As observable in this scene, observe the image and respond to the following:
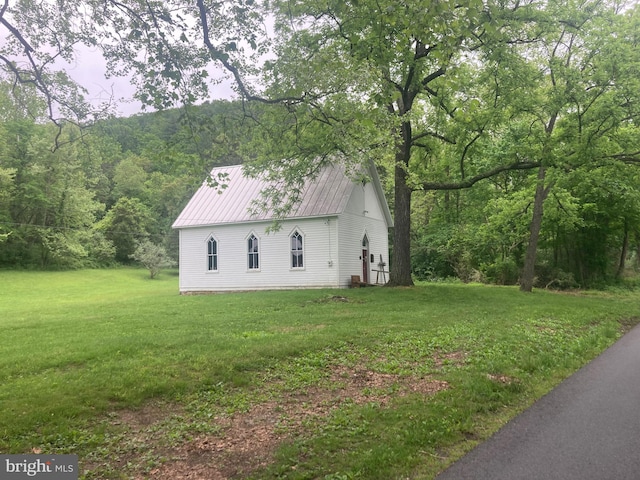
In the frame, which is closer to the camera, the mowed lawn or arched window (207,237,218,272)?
the mowed lawn

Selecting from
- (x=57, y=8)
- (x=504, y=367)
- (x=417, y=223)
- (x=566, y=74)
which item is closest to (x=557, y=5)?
(x=566, y=74)

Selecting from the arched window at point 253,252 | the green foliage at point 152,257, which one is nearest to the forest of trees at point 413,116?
the arched window at point 253,252

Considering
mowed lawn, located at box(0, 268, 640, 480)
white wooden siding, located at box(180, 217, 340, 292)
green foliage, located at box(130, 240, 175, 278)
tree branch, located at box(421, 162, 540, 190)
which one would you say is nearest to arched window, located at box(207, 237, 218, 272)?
white wooden siding, located at box(180, 217, 340, 292)

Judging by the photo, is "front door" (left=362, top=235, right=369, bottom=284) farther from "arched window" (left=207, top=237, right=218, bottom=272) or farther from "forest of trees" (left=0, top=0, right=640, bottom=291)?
"arched window" (left=207, top=237, right=218, bottom=272)

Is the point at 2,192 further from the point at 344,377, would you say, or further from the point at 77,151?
the point at 344,377

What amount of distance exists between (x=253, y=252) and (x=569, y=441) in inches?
781

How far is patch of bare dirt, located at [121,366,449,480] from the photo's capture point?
3945mm

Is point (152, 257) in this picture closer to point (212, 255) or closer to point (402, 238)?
point (212, 255)

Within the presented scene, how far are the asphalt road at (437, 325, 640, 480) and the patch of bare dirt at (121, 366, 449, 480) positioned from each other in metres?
1.38

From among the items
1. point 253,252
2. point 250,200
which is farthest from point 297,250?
point 250,200

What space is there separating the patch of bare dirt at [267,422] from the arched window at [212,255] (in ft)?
59.7

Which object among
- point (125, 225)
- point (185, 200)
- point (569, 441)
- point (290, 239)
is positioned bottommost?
point (569, 441)

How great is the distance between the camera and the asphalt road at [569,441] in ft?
12.5

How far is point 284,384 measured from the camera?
6.32 metres
